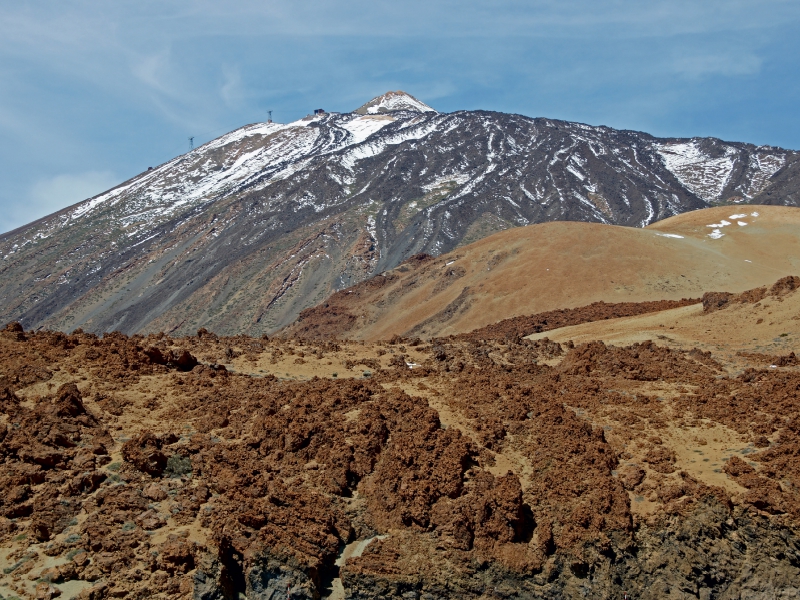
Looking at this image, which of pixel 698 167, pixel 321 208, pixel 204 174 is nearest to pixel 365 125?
pixel 204 174

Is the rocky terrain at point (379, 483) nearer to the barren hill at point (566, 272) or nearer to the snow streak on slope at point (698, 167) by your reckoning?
the barren hill at point (566, 272)

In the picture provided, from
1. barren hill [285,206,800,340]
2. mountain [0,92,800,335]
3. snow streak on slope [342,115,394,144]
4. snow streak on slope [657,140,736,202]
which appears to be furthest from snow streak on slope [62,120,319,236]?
barren hill [285,206,800,340]

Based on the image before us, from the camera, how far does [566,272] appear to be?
49.5m

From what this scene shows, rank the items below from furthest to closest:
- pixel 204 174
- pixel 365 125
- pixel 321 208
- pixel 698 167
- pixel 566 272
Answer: pixel 365 125 → pixel 204 174 → pixel 698 167 → pixel 321 208 → pixel 566 272

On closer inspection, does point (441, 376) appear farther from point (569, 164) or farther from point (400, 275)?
point (569, 164)

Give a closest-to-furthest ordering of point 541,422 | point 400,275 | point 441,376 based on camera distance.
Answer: point 541,422
point 441,376
point 400,275

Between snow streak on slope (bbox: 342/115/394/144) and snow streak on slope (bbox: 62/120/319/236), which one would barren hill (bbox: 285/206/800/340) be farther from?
snow streak on slope (bbox: 342/115/394/144)

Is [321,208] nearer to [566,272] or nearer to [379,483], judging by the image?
[566,272]

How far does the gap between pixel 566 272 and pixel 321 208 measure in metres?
69.3

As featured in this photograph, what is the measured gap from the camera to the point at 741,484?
1315cm

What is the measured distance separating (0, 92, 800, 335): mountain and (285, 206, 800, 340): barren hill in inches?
766

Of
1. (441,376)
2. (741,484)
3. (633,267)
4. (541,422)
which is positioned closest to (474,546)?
(541,422)

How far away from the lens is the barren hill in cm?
4612

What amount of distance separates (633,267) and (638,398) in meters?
33.1
